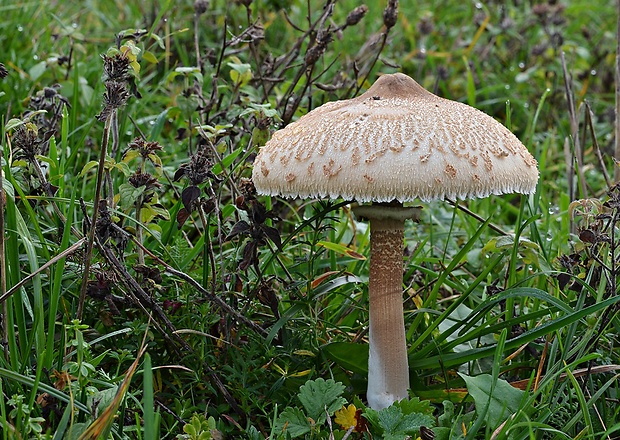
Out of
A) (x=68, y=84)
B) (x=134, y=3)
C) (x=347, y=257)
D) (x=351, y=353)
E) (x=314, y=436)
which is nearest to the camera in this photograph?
(x=314, y=436)

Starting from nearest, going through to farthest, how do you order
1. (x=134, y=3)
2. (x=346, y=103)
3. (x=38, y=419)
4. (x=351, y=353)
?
(x=38, y=419)
(x=346, y=103)
(x=351, y=353)
(x=134, y=3)

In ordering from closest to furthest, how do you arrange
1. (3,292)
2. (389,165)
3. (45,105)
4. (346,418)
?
(389,165) → (3,292) → (346,418) → (45,105)

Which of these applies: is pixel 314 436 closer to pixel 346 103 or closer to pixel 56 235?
pixel 346 103

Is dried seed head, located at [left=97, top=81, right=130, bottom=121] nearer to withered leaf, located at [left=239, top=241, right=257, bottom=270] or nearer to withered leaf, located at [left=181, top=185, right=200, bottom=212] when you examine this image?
withered leaf, located at [left=181, top=185, right=200, bottom=212]

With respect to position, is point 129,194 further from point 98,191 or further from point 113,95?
point 113,95

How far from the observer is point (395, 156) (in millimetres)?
1830

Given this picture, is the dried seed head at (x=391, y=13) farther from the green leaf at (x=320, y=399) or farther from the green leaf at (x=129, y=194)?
the green leaf at (x=320, y=399)

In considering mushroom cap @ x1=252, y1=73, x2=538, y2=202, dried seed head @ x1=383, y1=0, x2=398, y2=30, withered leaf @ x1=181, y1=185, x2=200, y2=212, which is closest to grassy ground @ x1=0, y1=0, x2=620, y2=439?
withered leaf @ x1=181, y1=185, x2=200, y2=212

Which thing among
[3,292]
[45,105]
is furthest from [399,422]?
[45,105]

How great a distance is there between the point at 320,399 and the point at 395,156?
2.46 feet

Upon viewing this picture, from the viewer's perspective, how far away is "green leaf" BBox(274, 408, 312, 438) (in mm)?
1970

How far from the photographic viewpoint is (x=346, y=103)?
2143mm

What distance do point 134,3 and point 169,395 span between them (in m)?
3.91

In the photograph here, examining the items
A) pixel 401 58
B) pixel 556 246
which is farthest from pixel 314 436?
pixel 401 58
